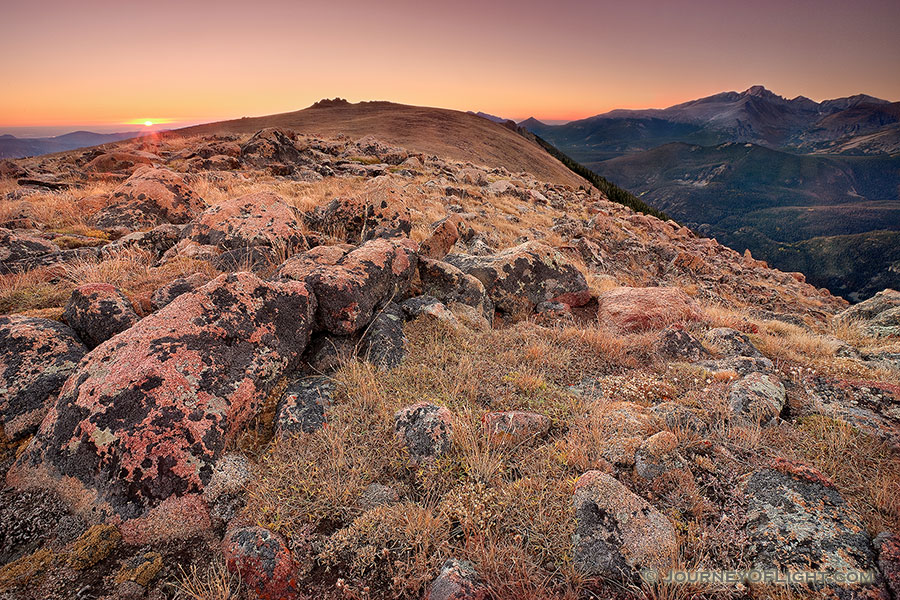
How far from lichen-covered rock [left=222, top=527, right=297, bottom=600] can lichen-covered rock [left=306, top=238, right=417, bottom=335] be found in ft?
7.99

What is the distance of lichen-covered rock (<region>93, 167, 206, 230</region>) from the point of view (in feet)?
24.7

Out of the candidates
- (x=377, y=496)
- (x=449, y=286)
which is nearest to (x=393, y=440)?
(x=377, y=496)

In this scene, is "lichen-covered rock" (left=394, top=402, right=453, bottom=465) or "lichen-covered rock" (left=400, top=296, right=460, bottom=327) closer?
"lichen-covered rock" (left=394, top=402, right=453, bottom=465)

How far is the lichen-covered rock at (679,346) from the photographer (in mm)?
5223

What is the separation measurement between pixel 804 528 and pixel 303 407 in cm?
409

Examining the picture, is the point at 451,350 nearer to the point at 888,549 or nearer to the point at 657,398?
the point at 657,398

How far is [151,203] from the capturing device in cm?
778

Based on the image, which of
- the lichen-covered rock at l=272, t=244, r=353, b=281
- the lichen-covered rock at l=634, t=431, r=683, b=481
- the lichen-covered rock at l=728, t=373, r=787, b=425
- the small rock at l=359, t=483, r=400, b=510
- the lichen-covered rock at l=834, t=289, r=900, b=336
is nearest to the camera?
the small rock at l=359, t=483, r=400, b=510

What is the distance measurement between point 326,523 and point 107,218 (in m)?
8.60

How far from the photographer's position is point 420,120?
60.1 m

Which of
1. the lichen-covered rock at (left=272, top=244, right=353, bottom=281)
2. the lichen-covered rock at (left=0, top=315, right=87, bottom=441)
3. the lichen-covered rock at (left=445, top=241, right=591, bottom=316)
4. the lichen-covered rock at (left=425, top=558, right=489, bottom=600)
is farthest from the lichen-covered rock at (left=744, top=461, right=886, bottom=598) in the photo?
the lichen-covered rock at (left=0, top=315, right=87, bottom=441)

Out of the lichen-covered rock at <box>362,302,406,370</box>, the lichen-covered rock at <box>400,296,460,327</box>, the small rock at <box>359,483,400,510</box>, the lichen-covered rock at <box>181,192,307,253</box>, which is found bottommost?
the small rock at <box>359,483,400,510</box>

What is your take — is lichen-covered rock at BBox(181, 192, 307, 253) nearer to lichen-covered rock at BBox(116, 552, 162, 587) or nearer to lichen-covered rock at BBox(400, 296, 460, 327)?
lichen-covered rock at BBox(400, 296, 460, 327)

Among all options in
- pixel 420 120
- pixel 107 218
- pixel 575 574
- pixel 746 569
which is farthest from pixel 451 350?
pixel 420 120
